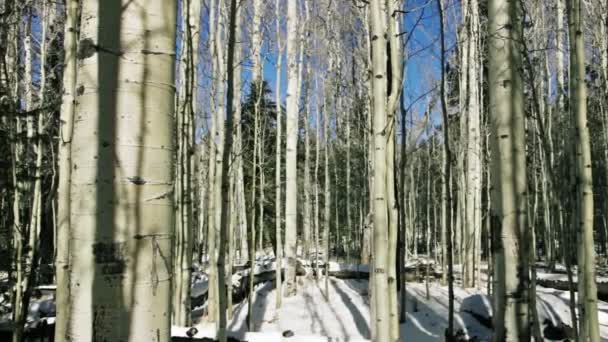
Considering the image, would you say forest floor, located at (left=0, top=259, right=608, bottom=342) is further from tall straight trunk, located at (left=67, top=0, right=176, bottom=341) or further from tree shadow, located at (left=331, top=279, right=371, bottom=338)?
tall straight trunk, located at (left=67, top=0, right=176, bottom=341)

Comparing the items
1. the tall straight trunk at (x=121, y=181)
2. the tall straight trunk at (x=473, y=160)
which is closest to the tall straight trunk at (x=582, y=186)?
the tall straight trunk at (x=121, y=181)

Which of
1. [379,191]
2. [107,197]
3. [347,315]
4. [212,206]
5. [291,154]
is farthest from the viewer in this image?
[291,154]

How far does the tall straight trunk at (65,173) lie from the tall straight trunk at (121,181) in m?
1.30

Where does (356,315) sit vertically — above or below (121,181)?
below

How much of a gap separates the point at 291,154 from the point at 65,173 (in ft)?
23.0

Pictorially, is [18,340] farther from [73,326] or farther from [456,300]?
[456,300]

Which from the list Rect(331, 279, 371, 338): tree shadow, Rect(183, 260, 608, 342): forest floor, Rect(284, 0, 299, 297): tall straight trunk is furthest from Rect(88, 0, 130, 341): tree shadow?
Rect(284, 0, 299, 297): tall straight trunk

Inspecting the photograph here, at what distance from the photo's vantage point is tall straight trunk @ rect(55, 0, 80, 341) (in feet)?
7.84

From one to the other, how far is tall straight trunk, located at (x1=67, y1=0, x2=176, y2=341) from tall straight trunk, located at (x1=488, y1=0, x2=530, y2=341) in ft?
7.20

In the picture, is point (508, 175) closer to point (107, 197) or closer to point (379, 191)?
point (379, 191)

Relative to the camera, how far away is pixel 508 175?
2.71 metres

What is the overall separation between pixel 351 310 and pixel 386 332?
6828 mm

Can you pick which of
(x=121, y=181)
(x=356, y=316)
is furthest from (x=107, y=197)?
(x=356, y=316)

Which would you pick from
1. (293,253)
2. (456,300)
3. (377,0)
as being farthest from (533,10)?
(377,0)
